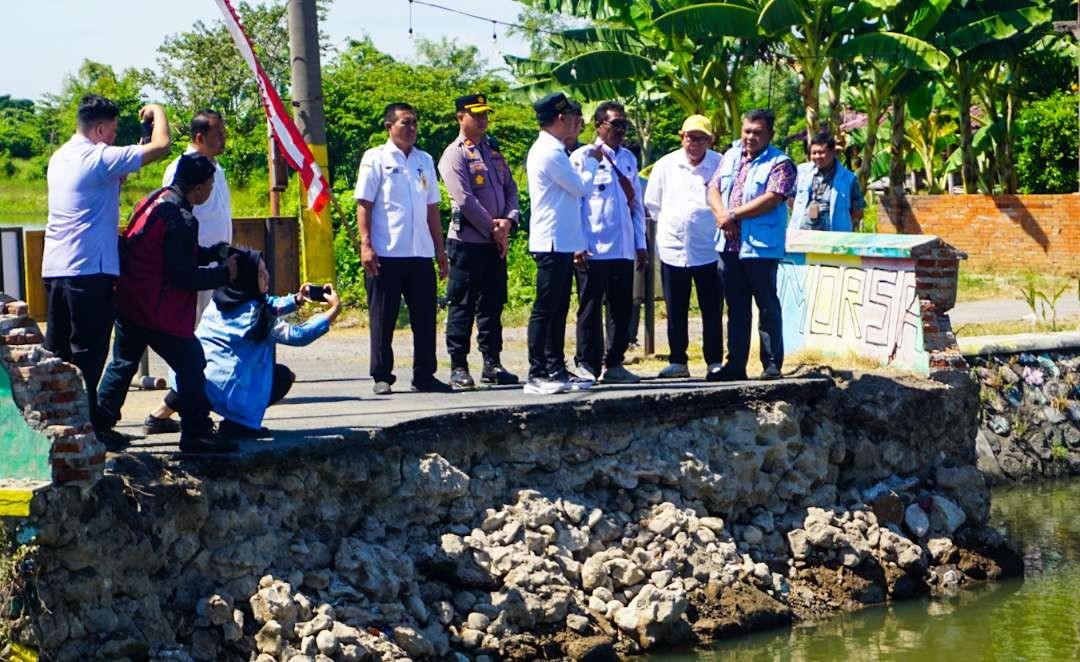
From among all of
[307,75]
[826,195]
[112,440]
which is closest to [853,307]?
[826,195]

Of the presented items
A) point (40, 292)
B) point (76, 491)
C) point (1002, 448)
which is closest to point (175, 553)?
point (76, 491)

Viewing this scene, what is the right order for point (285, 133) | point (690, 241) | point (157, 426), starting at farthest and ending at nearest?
point (285, 133) → point (690, 241) → point (157, 426)

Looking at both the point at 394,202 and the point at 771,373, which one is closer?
the point at 394,202

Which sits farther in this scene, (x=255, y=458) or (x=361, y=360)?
(x=361, y=360)

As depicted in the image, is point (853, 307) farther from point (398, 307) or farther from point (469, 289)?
point (398, 307)

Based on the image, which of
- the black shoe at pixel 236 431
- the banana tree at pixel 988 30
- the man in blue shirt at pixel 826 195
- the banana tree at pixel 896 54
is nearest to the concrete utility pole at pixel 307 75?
the man in blue shirt at pixel 826 195

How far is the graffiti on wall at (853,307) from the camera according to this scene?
436 inches

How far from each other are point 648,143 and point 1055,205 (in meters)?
22.1

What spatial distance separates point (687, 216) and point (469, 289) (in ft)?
5.21

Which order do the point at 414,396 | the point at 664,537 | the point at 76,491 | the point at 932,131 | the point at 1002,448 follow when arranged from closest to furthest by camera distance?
the point at 76,491
the point at 664,537
the point at 414,396
the point at 1002,448
the point at 932,131

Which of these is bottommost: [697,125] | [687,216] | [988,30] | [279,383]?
[279,383]

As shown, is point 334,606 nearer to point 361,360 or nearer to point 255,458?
point 255,458

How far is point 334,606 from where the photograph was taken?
24.6ft

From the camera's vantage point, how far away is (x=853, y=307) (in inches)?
453
